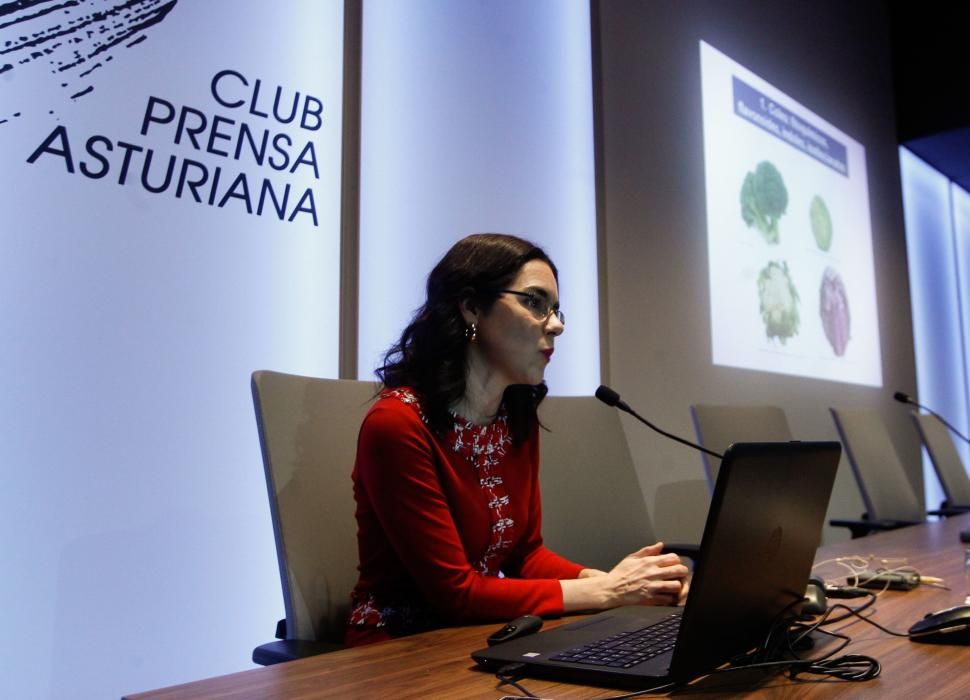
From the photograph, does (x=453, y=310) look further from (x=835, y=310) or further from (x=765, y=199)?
(x=835, y=310)

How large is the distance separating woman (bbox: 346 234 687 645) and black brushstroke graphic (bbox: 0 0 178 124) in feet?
3.50

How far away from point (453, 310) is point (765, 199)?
293 cm

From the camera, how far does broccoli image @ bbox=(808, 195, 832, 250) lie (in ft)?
14.3

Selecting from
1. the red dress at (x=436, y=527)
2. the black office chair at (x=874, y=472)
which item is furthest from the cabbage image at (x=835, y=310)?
the red dress at (x=436, y=527)

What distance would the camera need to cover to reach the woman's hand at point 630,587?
3.97ft

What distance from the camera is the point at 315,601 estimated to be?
130 centimetres

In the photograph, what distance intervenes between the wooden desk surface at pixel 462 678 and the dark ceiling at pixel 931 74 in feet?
17.1

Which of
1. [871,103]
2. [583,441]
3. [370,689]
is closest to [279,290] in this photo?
[583,441]

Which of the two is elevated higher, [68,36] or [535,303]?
[68,36]

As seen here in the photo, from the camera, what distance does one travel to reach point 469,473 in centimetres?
140

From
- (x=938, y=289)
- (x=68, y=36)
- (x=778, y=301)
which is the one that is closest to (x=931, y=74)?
(x=938, y=289)

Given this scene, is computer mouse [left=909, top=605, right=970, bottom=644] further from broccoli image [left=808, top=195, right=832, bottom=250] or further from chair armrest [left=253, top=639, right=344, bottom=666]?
broccoli image [left=808, top=195, right=832, bottom=250]

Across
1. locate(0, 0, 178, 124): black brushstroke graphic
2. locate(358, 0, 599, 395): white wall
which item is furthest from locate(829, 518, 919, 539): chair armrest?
locate(0, 0, 178, 124): black brushstroke graphic

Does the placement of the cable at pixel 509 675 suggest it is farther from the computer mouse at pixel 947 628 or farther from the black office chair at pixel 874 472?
the black office chair at pixel 874 472
